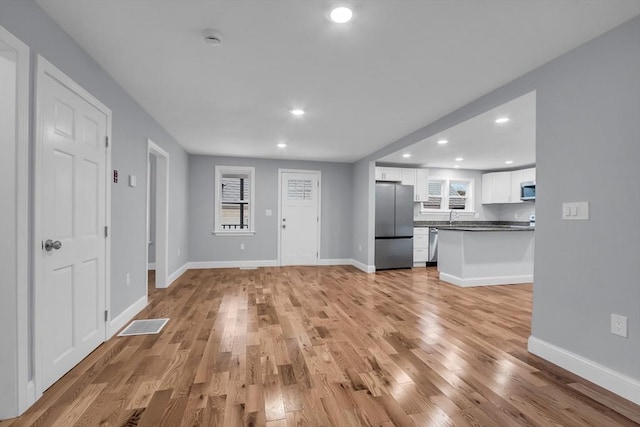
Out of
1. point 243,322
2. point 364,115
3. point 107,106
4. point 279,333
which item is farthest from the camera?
point 364,115

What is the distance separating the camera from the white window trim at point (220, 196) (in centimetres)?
631

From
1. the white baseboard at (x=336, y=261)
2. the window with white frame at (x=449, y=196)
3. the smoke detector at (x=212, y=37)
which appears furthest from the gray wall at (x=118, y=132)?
the window with white frame at (x=449, y=196)

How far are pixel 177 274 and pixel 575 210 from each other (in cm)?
548

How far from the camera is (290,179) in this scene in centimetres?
670

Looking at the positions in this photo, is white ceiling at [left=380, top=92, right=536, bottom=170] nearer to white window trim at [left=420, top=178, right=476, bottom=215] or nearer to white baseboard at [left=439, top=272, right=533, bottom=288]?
white window trim at [left=420, top=178, right=476, bottom=215]

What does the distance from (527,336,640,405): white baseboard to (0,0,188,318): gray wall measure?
3743 mm

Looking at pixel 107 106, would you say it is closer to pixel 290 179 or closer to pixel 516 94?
pixel 516 94

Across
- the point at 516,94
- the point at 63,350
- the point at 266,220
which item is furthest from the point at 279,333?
the point at 266,220

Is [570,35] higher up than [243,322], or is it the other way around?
[570,35]

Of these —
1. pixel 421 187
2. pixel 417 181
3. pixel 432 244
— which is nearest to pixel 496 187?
pixel 421 187

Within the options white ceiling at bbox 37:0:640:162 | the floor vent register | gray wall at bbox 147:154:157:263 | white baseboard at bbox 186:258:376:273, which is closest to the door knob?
the floor vent register

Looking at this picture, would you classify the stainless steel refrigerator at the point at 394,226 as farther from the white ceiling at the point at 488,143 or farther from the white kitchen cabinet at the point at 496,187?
the white kitchen cabinet at the point at 496,187

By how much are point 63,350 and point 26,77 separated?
1755 mm

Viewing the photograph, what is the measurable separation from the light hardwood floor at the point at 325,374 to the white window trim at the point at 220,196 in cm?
279
